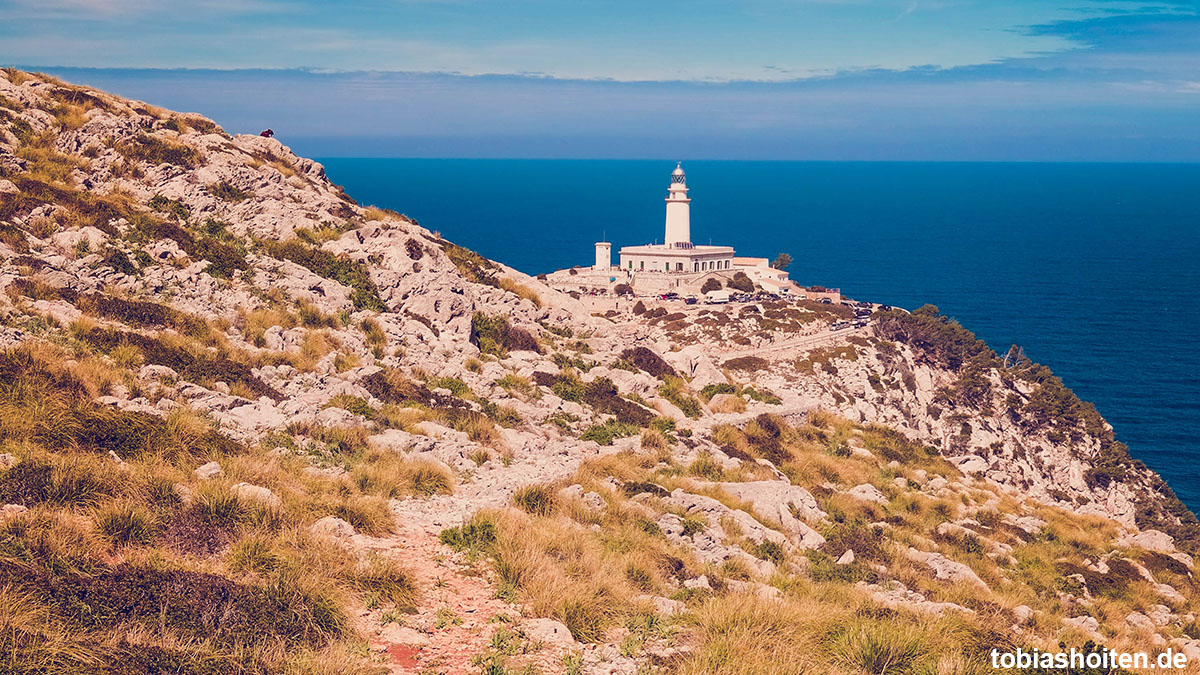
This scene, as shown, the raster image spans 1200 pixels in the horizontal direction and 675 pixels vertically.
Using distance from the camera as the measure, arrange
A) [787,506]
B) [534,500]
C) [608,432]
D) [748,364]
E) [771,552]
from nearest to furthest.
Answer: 1. [534,500]
2. [771,552]
3. [787,506]
4. [608,432]
5. [748,364]

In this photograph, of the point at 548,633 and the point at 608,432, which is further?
the point at 608,432

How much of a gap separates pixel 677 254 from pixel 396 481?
8705 centimetres

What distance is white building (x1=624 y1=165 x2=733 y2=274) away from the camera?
9762cm

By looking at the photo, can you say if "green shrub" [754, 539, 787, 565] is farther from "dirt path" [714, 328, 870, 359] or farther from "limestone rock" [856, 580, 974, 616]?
"dirt path" [714, 328, 870, 359]

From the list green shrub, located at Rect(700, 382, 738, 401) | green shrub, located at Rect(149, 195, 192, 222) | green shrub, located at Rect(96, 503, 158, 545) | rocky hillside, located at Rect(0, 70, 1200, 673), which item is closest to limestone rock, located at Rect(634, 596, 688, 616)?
rocky hillside, located at Rect(0, 70, 1200, 673)

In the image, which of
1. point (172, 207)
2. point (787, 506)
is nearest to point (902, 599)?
point (787, 506)

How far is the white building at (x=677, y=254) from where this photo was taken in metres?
97.6

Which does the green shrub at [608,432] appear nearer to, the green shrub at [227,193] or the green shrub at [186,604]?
the green shrub at [186,604]

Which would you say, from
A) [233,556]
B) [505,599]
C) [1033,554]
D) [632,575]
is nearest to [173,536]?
[233,556]

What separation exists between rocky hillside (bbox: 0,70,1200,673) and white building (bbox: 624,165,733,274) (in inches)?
2624

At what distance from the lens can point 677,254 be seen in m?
99.0

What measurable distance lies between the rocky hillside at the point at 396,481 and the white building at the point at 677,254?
2624 inches

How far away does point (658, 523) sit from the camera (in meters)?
14.3

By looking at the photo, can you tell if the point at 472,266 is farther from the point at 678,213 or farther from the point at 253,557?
the point at 678,213
